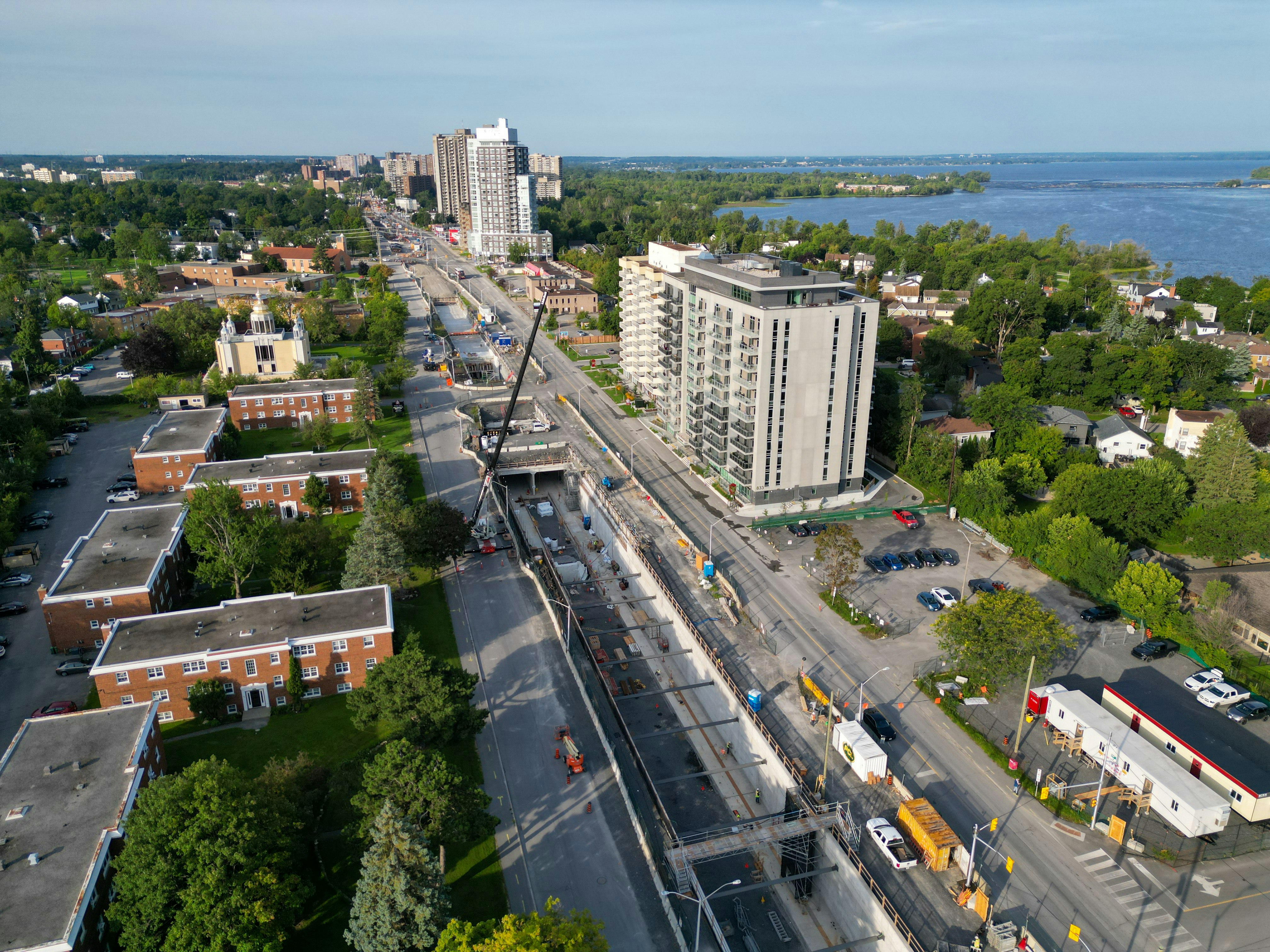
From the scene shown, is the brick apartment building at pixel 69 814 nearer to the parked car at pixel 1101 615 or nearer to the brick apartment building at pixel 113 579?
the brick apartment building at pixel 113 579

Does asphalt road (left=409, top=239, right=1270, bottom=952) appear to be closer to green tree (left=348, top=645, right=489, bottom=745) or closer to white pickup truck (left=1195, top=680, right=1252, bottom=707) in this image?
white pickup truck (left=1195, top=680, right=1252, bottom=707)

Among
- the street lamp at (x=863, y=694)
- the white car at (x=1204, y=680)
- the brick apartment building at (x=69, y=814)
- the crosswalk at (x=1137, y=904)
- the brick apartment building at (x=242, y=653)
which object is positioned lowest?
the crosswalk at (x=1137, y=904)

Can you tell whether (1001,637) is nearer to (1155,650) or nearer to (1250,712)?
(1155,650)

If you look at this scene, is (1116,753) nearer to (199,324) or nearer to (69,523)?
(69,523)

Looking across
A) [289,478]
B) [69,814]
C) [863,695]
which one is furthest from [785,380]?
[69,814]

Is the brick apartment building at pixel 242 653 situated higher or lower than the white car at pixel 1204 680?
higher

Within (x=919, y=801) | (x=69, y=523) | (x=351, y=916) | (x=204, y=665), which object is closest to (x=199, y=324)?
(x=69, y=523)

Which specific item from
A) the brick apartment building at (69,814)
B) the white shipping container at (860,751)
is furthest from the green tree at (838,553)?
the brick apartment building at (69,814)
